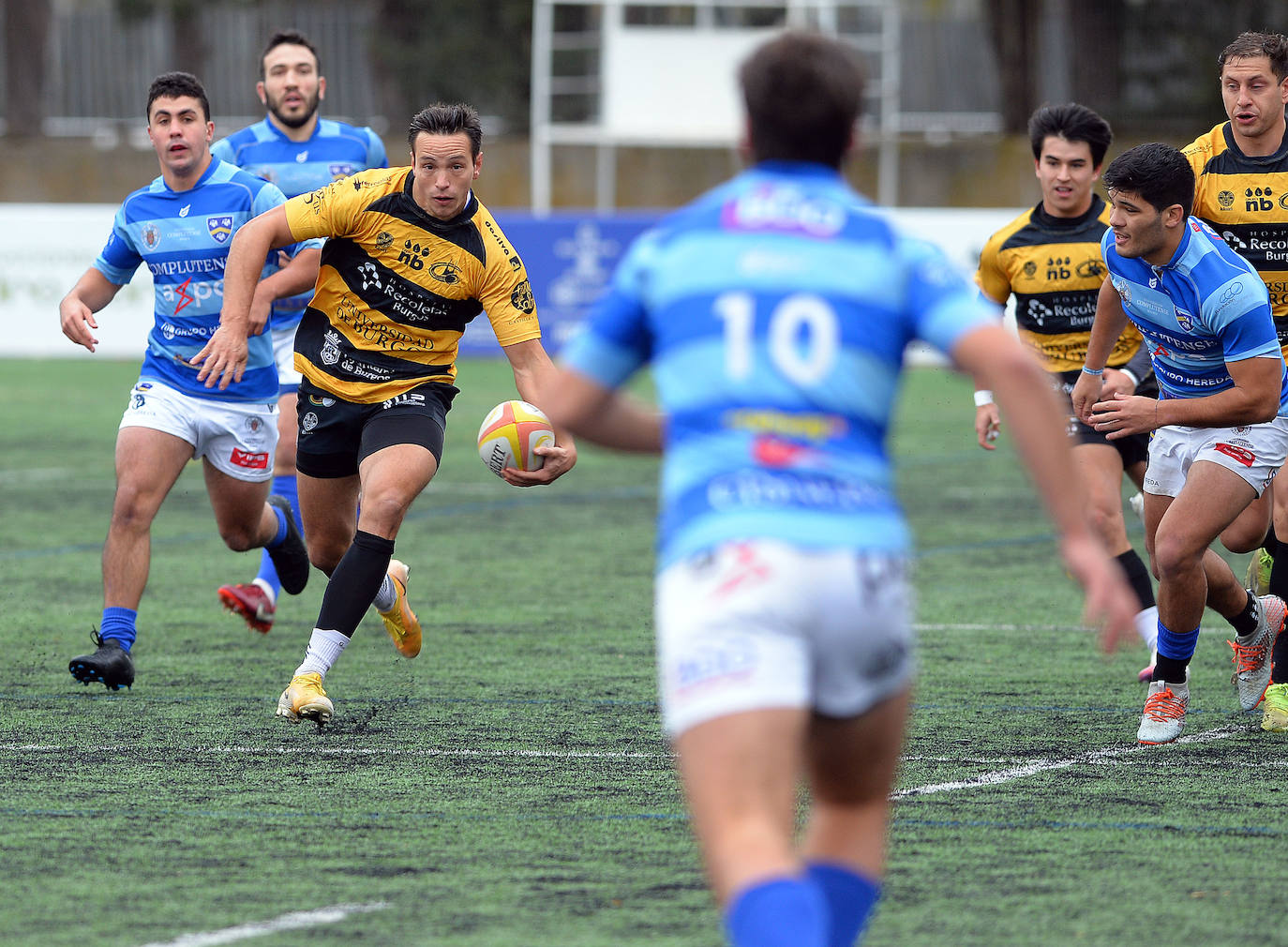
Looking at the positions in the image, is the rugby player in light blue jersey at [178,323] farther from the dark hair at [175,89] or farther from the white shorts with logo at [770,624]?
the white shorts with logo at [770,624]

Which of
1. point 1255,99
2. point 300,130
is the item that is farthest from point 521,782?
point 300,130

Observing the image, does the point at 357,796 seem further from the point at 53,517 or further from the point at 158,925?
the point at 53,517

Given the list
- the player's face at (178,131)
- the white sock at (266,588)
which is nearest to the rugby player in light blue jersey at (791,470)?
the player's face at (178,131)

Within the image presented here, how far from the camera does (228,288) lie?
6895 mm

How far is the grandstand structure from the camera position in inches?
1114

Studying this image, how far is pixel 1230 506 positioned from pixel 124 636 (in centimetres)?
397

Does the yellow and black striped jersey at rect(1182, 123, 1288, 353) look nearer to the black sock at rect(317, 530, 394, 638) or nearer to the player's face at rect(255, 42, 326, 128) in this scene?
the black sock at rect(317, 530, 394, 638)

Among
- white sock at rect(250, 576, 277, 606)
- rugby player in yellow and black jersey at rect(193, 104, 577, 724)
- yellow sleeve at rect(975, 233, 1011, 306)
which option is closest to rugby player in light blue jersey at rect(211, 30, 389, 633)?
white sock at rect(250, 576, 277, 606)

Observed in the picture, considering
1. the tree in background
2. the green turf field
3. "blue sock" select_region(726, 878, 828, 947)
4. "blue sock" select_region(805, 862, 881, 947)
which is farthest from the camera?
the tree in background

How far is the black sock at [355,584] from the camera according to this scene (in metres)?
6.75

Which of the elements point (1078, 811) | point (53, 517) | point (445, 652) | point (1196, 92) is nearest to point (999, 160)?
point (1196, 92)

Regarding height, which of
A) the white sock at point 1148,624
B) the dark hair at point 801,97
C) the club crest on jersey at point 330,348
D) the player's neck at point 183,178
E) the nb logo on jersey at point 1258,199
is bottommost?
the white sock at point 1148,624

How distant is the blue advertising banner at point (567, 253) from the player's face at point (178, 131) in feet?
50.5

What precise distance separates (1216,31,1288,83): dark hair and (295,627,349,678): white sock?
3.72 meters
